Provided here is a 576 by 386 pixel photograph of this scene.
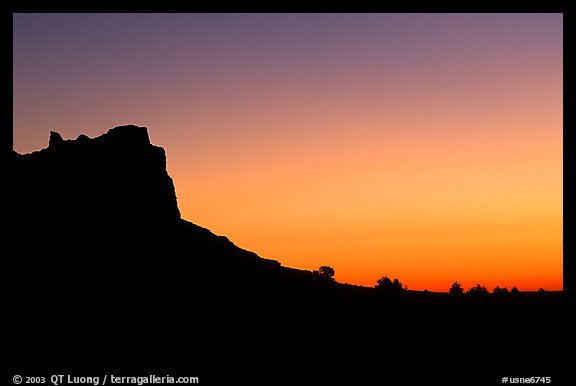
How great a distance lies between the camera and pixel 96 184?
254ft

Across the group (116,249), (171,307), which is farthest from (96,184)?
(171,307)

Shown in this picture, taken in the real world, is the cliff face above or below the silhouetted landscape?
above

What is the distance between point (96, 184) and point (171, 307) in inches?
780

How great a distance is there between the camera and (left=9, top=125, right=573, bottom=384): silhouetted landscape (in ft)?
185

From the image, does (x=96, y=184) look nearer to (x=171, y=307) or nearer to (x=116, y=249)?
(x=116, y=249)

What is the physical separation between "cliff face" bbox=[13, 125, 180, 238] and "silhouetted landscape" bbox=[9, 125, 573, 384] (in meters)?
0.16

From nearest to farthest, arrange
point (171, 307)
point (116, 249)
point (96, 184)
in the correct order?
1. point (171, 307)
2. point (116, 249)
3. point (96, 184)

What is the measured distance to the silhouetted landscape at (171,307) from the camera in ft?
185

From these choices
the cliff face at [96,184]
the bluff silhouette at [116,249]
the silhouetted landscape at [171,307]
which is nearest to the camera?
the silhouetted landscape at [171,307]

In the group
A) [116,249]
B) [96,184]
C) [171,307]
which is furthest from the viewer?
[96,184]

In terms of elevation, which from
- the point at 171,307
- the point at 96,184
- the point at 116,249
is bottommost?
the point at 171,307

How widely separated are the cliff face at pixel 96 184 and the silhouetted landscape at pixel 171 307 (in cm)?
16
